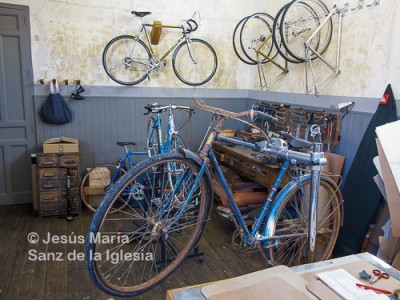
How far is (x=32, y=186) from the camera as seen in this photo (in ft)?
11.9

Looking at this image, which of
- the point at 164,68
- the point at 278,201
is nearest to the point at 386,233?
the point at 278,201

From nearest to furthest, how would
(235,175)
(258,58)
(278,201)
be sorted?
(278,201)
(235,175)
(258,58)

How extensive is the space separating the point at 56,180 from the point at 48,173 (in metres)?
0.11

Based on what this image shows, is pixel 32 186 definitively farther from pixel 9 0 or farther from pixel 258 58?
pixel 258 58

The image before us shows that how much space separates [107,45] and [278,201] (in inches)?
106

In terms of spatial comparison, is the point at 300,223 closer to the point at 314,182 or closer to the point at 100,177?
the point at 314,182

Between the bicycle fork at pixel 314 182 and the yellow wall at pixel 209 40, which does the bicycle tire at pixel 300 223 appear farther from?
the yellow wall at pixel 209 40

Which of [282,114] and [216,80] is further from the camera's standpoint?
[216,80]

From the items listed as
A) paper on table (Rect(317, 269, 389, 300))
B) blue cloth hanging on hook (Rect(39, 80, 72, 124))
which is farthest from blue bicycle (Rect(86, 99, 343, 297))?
blue cloth hanging on hook (Rect(39, 80, 72, 124))

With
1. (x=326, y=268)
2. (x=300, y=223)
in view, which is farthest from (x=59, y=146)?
(x=326, y=268)

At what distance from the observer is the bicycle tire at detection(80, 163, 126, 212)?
363cm

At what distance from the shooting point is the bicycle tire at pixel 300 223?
2.13 meters

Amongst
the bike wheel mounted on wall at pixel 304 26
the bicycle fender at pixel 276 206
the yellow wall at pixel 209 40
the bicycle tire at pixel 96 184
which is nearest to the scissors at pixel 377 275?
the bicycle fender at pixel 276 206

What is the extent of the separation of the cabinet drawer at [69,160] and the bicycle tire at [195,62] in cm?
158
